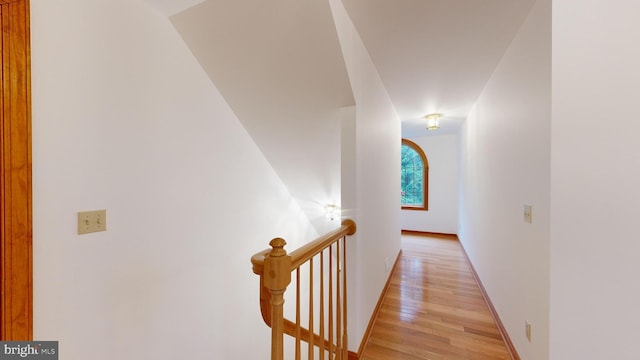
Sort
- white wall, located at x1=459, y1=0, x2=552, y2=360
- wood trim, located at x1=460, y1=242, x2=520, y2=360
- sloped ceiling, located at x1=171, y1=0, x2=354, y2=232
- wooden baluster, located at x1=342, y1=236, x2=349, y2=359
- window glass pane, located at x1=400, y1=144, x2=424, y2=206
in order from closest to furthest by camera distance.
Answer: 1. white wall, located at x1=459, y1=0, x2=552, y2=360
2. sloped ceiling, located at x1=171, y1=0, x2=354, y2=232
3. wooden baluster, located at x1=342, y1=236, x2=349, y2=359
4. wood trim, located at x1=460, y1=242, x2=520, y2=360
5. window glass pane, located at x1=400, y1=144, x2=424, y2=206

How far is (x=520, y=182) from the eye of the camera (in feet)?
5.11

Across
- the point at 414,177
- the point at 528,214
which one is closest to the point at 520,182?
the point at 528,214

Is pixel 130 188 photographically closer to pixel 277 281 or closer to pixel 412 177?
pixel 277 281

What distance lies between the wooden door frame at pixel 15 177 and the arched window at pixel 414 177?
5.64 meters

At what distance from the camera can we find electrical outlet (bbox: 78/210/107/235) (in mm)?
1088

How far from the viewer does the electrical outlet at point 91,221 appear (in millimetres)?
1088

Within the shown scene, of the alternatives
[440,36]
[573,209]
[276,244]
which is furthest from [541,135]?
[276,244]

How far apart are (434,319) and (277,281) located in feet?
6.35

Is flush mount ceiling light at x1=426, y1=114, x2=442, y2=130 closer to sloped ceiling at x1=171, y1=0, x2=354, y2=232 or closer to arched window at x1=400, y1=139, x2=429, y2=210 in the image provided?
arched window at x1=400, y1=139, x2=429, y2=210

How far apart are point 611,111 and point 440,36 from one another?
1.15 metres

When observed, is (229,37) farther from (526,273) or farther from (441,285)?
(441,285)

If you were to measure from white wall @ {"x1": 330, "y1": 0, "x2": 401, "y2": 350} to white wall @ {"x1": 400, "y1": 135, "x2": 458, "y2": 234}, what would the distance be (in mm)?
2918

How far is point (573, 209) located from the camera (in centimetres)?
Result: 102

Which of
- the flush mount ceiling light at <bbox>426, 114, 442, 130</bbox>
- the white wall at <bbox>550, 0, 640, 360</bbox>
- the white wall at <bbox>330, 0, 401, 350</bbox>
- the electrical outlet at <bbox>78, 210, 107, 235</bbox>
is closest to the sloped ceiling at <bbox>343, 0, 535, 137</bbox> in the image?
the white wall at <bbox>330, 0, 401, 350</bbox>
